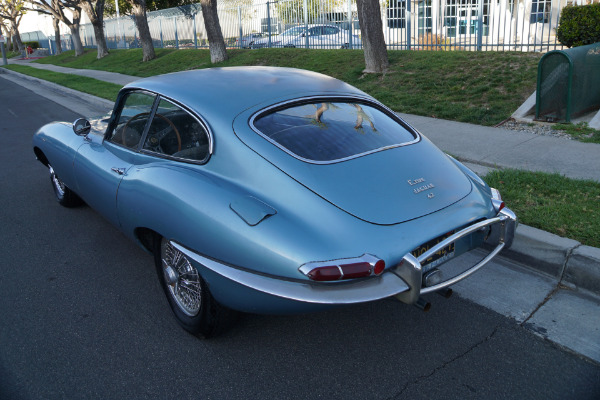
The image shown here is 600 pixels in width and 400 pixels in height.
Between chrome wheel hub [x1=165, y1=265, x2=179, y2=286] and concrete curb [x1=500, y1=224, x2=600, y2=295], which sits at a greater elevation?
chrome wheel hub [x1=165, y1=265, x2=179, y2=286]

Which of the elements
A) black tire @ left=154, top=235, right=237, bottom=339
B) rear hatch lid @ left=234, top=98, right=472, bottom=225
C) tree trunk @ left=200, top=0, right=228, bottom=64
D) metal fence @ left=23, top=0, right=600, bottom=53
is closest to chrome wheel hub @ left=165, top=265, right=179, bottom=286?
black tire @ left=154, top=235, right=237, bottom=339

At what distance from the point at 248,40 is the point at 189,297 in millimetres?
20078

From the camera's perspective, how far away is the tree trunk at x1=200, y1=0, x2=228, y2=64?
1780cm

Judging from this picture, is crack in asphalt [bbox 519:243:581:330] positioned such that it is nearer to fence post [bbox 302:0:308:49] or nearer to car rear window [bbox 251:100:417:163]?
car rear window [bbox 251:100:417:163]

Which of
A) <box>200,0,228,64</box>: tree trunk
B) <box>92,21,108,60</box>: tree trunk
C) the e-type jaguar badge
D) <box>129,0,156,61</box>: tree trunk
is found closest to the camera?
the e-type jaguar badge

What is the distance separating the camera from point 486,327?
3.29 metres

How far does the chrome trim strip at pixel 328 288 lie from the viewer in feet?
8.29

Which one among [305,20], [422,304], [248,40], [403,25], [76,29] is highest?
[76,29]

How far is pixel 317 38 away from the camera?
59.5 feet

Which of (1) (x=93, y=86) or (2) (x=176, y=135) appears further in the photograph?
(1) (x=93, y=86)

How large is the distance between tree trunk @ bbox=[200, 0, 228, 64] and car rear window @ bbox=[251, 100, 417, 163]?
51.0ft

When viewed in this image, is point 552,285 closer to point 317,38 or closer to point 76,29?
point 317,38

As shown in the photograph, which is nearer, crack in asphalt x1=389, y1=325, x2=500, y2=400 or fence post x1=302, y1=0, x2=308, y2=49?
crack in asphalt x1=389, y1=325, x2=500, y2=400

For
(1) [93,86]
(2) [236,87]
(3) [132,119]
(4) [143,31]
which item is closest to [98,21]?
(4) [143,31]
